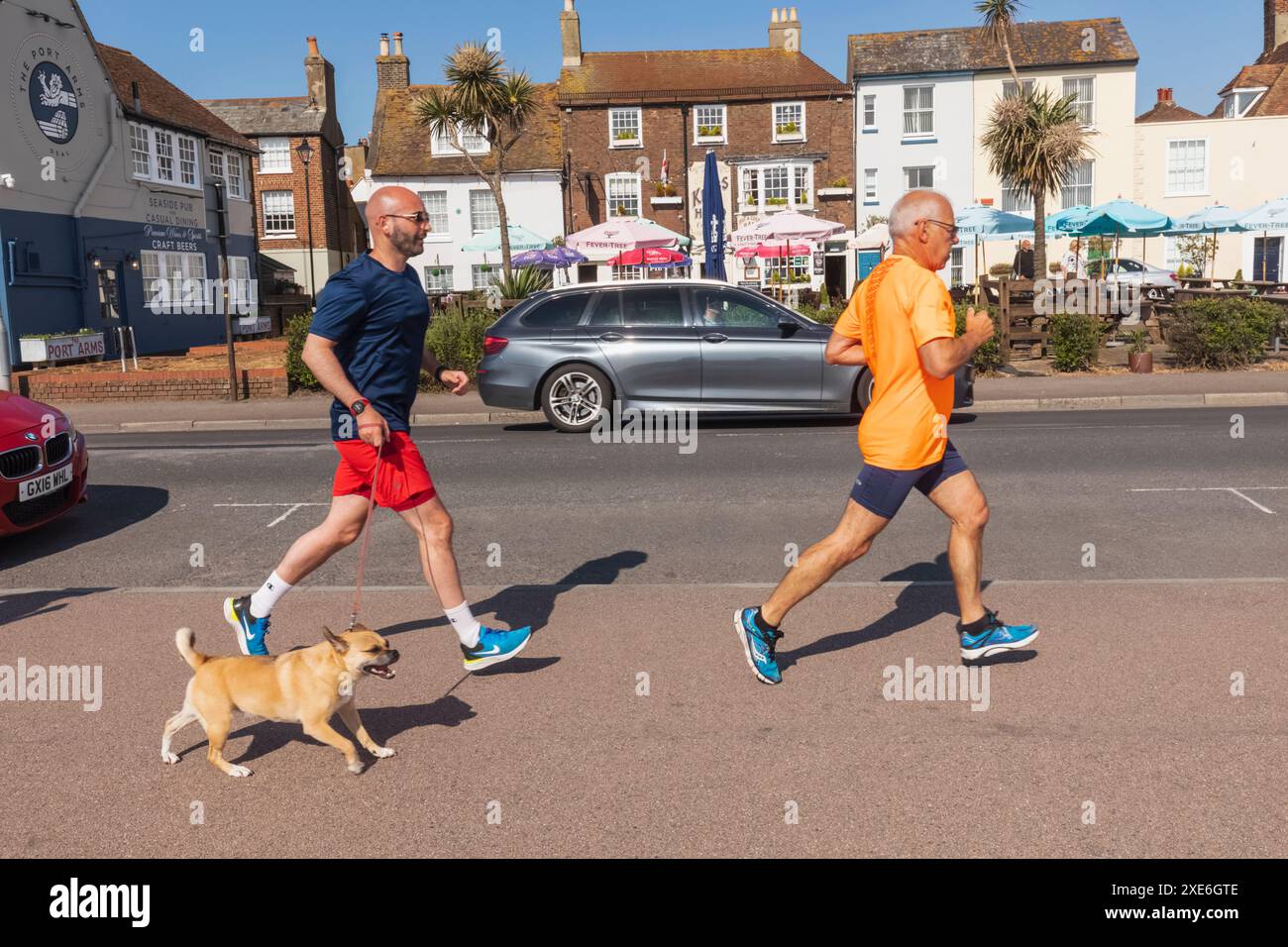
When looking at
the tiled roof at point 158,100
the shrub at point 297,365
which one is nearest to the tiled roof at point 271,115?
the tiled roof at point 158,100

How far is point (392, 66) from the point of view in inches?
1930

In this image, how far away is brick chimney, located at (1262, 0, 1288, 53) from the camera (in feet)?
173

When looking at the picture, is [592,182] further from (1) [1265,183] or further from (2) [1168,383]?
(2) [1168,383]

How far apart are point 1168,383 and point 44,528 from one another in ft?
45.6

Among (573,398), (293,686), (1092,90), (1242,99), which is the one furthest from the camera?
(1242,99)

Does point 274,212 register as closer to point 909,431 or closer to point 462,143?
point 462,143

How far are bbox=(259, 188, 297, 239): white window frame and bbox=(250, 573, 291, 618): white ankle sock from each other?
4504cm

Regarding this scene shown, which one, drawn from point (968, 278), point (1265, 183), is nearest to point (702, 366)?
point (968, 278)

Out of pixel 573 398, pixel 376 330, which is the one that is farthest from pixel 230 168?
pixel 376 330

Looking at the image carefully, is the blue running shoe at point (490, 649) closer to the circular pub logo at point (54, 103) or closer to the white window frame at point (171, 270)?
the circular pub logo at point (54, 103)

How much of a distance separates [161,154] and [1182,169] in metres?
33.8

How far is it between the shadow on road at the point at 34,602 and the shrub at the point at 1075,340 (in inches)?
590

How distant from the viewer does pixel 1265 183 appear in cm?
4125

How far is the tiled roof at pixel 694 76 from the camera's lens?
4397 cm
